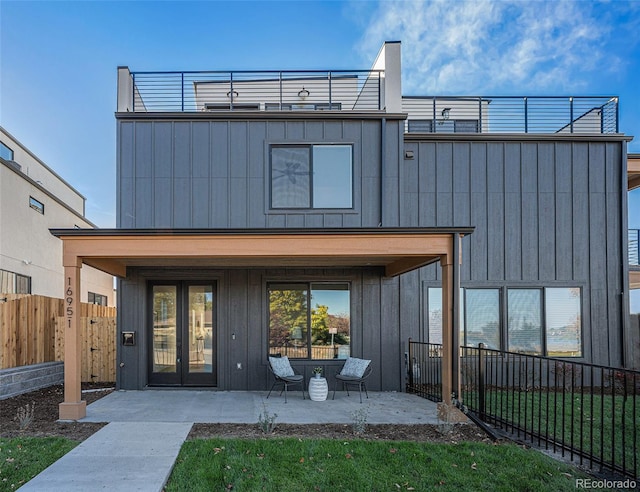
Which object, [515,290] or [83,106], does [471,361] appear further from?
[83,106]

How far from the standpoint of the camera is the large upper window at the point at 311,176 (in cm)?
795

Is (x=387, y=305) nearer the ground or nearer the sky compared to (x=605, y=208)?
nearer the ground

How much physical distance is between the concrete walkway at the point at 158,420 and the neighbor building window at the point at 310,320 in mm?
895

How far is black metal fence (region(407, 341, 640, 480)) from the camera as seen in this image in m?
4.12

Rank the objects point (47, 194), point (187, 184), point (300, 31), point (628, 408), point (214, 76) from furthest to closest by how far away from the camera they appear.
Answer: point (47, 194), point (300, 31), point (214, 76), point (187, 184), point (628, 408)

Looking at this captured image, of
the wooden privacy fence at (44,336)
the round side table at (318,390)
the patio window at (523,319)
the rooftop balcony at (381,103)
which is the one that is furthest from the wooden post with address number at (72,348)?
the patio window at (523,319)

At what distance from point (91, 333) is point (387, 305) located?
6.50 metres

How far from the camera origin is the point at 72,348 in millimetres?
5836

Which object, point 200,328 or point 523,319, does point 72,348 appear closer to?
point 200,328

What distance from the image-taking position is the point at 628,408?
22.7 ft

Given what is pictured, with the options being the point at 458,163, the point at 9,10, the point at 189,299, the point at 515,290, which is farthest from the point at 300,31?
the point at 515,290

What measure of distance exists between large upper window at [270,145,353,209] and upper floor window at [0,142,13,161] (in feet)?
37.2

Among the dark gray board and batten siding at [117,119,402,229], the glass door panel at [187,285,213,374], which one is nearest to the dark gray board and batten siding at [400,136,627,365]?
the dark gray board and batten siding at [117,119,402,229]

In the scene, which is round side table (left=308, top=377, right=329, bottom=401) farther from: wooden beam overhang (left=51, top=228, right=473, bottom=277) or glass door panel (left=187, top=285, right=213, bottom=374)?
wooden beam overhang (left=51, top=228, right=473, bottom=277)
